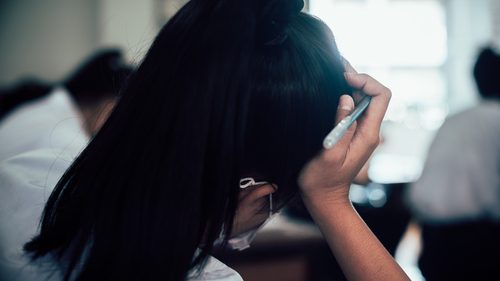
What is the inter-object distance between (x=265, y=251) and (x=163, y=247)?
3.21ft

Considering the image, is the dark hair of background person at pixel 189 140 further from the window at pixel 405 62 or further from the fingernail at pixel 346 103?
the window at pixel 405 62

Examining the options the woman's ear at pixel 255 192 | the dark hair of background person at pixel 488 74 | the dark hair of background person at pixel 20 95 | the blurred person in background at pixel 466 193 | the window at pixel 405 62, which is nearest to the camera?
the woman's ear at pixel 255 192

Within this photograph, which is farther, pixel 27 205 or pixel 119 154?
pixel 27 205

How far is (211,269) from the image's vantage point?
0.62m

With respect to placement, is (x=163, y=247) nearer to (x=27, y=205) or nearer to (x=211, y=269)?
(x=211, y=269)

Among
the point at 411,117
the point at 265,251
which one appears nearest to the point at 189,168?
the point at 265,251

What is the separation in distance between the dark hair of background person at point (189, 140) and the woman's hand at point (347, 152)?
0.03 metres

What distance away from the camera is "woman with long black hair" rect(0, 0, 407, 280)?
53 centimetres

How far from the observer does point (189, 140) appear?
528 mm

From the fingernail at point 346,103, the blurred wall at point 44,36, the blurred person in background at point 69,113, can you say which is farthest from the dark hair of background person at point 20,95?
the fingernail at point 346,103

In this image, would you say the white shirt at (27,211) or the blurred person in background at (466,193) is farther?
the blurred person in background at (466,193)

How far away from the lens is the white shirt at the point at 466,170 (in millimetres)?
1708

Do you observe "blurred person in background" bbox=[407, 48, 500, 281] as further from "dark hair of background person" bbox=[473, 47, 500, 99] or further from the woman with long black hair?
the woman with long black hair

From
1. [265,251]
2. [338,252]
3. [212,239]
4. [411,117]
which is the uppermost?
[212,239]
